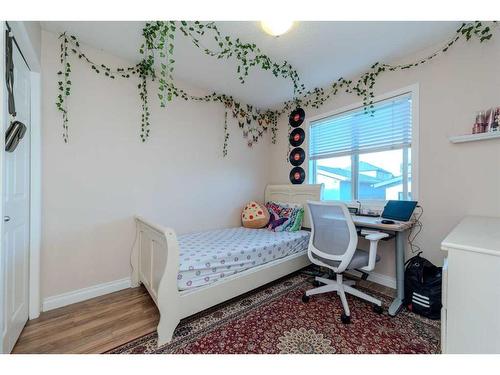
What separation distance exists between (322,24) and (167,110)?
1.82 metres

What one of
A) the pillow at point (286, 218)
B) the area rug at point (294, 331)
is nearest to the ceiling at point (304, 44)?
the pillow at point (286, 218)

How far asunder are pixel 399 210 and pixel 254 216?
5.61ft

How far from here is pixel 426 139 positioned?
204cm

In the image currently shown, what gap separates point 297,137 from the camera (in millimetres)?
3232

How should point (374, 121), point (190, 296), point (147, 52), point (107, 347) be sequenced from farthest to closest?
1. point (374, 121)
2. point (147, 52)
3. point (190, 296)
4. point (107, 347)

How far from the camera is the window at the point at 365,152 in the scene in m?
2.25

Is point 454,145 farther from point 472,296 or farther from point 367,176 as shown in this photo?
point 472,296

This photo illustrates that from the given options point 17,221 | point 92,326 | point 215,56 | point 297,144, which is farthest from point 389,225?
point 17,221

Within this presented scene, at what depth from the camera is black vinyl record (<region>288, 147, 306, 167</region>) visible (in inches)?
126

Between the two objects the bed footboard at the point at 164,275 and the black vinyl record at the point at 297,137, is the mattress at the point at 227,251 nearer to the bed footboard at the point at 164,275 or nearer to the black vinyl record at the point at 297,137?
the bed footboard at the point at 164,275

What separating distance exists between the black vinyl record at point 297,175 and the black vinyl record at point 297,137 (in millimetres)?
385

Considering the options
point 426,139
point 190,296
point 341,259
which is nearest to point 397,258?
point 341,259

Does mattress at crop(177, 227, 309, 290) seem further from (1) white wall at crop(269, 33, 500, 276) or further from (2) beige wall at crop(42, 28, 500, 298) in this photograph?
(1) white wall at crop(269, 33, 500, 276)

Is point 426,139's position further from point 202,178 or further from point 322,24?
point 202,178
